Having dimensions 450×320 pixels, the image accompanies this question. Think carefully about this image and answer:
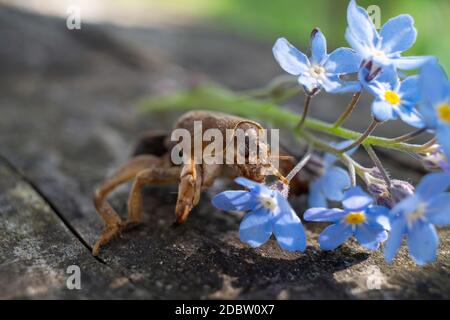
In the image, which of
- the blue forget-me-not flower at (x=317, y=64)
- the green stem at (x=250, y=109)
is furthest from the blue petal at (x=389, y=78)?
the green stem at (x=250, y=109)

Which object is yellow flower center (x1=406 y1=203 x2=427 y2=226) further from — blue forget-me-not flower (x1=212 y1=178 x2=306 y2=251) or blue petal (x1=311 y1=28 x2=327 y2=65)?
blue petal (x1=311 y1=28 x2=327 y2=65)

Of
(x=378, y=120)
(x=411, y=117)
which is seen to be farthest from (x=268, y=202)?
(x=411, y=117)

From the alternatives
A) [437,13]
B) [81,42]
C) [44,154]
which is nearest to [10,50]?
[81,42]

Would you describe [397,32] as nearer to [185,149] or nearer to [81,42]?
[185,149]

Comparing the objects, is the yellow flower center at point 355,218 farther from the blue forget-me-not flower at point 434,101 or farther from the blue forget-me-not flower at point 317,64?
the blue forget-me-not flower at point 317,64

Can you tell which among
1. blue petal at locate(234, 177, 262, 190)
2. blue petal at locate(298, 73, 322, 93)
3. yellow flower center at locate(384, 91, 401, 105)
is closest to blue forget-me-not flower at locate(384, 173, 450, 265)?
yellow flower center at locate(384, 91, 401, 105)

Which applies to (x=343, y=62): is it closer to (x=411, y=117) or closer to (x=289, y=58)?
(x=289, y=58)
